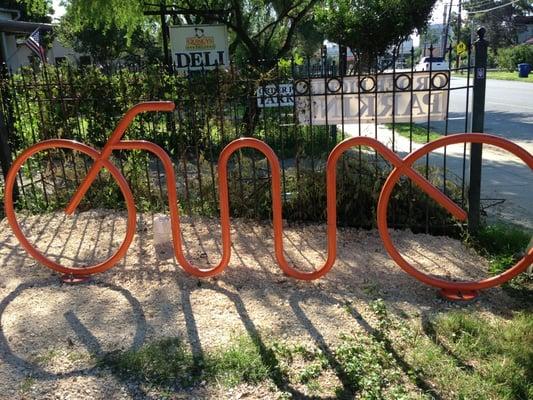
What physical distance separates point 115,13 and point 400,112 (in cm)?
846

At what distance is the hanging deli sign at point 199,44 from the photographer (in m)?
10.3

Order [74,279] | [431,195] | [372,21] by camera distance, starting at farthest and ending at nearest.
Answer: [372,21], [74,279], [431,195]

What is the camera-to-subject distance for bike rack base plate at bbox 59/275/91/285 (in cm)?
409

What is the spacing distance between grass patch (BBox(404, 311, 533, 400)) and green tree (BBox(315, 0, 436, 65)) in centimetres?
1298

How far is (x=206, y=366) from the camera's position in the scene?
9.75 feet

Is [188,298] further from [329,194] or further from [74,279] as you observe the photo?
[329,194]

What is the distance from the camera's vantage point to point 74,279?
162 inches

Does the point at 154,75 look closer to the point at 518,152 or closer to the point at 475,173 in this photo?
the point at 475,173

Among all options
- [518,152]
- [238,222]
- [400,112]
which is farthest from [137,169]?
[518,152]

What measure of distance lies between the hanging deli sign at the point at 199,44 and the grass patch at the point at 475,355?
7.99 metres

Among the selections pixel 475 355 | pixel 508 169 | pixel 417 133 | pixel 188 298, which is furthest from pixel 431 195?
pixel 417 133

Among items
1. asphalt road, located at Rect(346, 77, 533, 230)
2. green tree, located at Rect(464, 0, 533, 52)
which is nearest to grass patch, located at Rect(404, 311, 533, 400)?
asphalt road, located at Rect(346, 77, 533, 230)

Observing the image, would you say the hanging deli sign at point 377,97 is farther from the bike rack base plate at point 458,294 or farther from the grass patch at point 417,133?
the grass patch at point 417,133

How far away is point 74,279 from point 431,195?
271cm
